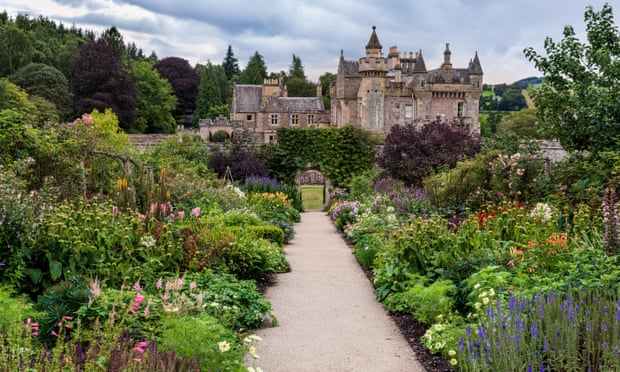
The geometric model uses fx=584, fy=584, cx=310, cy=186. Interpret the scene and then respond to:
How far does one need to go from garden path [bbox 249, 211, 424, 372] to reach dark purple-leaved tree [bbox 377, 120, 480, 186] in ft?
23.9

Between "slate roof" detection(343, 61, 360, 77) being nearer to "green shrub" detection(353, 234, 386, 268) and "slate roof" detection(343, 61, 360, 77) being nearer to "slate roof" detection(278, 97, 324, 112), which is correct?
"slate roof" detection(278, 97, 324, 112)

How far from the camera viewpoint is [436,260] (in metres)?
6.55

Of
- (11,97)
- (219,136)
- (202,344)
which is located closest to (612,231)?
(202,344)

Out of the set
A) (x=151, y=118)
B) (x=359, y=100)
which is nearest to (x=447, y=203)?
(x=359, y=100)

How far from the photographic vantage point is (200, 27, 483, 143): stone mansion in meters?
44.2

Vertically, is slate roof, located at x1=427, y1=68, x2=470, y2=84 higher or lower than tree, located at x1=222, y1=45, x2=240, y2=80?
lower

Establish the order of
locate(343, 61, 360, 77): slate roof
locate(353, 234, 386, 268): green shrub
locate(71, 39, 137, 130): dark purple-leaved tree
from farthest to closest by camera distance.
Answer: locate(343, 61, 360, 77): slate roof < locate(71, 39, 137, 130): dark purple-leaved tree < locate(353, 234, 386, 268): green shrub

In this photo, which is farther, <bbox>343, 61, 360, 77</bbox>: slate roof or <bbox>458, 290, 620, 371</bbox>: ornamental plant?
<bbox>343, 61, 360, 77</bbox>: slate roof

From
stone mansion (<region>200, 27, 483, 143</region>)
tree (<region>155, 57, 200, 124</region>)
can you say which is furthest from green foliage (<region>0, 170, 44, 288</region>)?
tree (<region>155, 57, 200, 124</region>)

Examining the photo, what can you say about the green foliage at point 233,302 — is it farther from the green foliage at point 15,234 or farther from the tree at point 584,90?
the tree at point 584,90

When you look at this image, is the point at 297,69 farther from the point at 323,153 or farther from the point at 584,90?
the point at 584,90

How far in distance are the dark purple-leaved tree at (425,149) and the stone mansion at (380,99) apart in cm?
2596

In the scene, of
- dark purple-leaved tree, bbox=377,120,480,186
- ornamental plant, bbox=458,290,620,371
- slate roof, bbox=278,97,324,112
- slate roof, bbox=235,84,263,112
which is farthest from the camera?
slate roof, bbox=235,84,263,112

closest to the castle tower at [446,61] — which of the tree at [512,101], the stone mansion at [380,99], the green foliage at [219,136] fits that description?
the stone mansion at [380,99]
